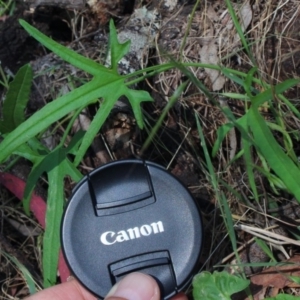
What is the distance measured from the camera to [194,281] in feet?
5.83

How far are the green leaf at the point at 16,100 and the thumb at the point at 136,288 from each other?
55 centimetres

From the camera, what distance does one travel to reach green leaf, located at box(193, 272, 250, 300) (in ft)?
5.73

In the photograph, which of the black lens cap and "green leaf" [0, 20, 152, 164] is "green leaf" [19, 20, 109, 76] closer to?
"green leaf" [0, 20, 152, 164]

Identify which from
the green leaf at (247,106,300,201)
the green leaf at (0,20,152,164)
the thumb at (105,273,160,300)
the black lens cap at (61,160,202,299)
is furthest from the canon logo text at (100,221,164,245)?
the green leaf at (247,106,300,201)

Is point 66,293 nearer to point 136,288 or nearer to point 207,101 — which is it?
point 136,288

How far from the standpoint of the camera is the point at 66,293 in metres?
1.85

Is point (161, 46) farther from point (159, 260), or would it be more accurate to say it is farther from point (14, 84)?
point (159, 260)

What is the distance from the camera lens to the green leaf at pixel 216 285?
175 cm

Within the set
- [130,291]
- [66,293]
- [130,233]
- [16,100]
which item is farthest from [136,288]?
[16,100]

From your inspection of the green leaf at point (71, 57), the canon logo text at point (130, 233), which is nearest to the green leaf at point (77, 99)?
the green leaf at point (71, 57)

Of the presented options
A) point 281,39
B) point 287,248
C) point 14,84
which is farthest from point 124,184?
point 281,39

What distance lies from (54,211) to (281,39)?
87 centimetres

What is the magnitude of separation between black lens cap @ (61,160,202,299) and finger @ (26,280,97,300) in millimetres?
94

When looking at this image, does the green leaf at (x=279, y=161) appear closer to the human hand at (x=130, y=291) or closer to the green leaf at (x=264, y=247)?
the green leaf at (x=264, y=247)
